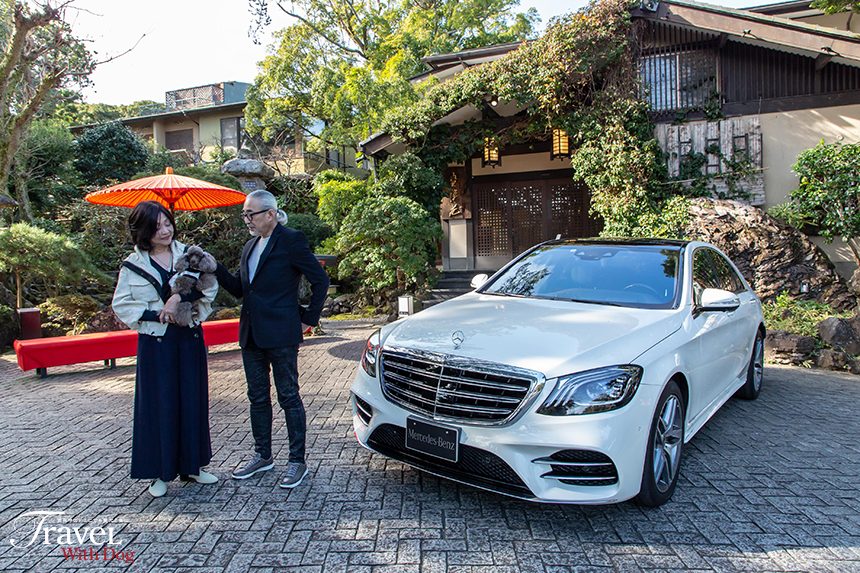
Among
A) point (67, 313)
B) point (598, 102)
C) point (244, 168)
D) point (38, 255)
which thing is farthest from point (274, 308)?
point (598, 102)

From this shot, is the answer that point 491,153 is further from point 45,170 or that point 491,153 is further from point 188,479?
point 45,170

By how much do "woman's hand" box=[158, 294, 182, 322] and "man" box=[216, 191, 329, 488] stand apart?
396 mm

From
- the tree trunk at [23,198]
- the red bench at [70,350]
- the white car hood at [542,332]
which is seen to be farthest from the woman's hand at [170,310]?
the tree trunk at [23,198]

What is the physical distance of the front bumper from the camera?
265cm

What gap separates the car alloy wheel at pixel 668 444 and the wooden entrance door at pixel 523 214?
1050cm

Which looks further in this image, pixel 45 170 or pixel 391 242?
pixel 45 170

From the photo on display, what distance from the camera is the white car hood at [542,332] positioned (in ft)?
9.28

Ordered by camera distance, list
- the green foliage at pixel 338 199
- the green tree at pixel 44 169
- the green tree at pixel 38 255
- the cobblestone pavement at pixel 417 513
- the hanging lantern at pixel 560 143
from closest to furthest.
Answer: the cobblestone pavement at pixel 417 513
the green tree at pixel 38 255
the hanging lantern at pixel 560 143
the green foliage at pixel 338 199
the green tree at pixel 44 169

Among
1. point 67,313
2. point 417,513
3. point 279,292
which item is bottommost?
point 417,513

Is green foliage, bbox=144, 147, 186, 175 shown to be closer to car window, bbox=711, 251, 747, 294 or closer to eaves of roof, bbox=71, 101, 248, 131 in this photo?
eaves of roof, bbox=71, 101, 248, 131

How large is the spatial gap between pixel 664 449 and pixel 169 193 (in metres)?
6.60

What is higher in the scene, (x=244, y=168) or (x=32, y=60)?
(x=32, y=60)

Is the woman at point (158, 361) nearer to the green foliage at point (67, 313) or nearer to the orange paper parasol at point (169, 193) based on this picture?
the orange paper parasol at point (169, 193)

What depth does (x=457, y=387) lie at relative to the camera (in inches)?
115
